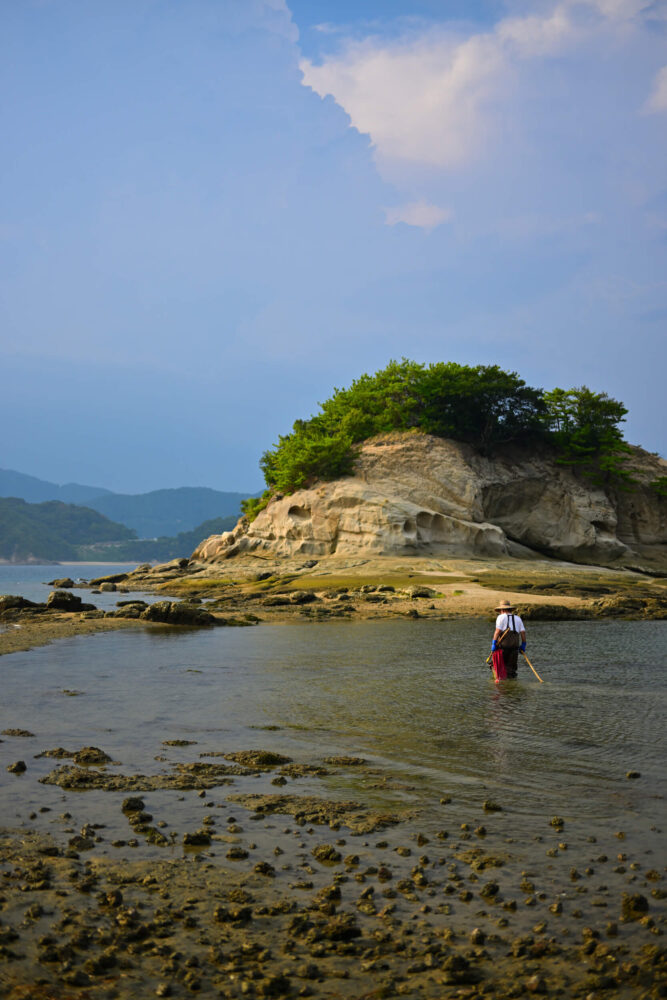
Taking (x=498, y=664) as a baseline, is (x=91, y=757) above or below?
below

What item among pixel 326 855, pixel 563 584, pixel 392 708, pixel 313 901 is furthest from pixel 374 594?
pixel 313 901

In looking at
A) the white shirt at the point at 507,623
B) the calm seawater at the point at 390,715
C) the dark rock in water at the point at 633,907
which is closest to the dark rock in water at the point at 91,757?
the calm seawater at the point at 390,715

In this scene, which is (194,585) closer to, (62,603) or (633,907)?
(62,603)

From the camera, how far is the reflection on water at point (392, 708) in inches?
380

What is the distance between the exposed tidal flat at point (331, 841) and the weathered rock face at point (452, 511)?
3770 centimetres

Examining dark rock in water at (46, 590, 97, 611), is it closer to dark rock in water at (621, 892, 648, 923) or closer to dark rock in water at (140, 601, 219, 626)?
dark rock in water at (140, 601, 219, 626)

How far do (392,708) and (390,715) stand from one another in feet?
2.00

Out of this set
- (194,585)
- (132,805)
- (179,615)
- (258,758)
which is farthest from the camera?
(194,585)

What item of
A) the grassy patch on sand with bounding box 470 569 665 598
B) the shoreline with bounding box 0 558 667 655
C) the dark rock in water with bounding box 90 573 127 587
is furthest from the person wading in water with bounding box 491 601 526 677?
the dark rock in water with bounding box 90 573 127 587

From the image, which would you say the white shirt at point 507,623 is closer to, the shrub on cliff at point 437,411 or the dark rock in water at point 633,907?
the dark rock in water at point 633,907

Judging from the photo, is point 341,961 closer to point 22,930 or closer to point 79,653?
point 22,930

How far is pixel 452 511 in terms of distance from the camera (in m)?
56.8

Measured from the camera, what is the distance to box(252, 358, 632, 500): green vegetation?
63594 millimetres

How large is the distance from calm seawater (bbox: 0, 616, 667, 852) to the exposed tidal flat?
6 centimetres
